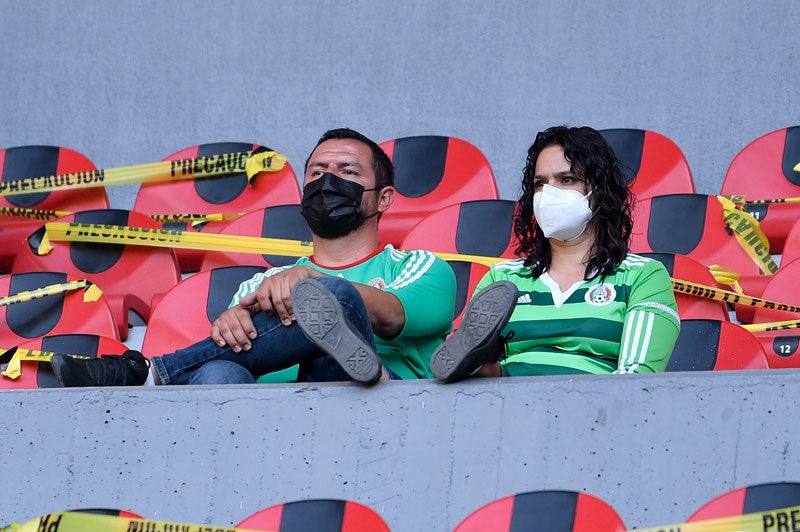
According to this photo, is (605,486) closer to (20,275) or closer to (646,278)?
(646,278)

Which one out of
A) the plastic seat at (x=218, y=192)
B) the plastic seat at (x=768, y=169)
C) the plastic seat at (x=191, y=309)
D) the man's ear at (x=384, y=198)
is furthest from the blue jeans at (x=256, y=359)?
the plastic seat at (x=768, y=169)

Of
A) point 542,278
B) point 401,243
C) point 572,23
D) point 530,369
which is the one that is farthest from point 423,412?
point 572,23

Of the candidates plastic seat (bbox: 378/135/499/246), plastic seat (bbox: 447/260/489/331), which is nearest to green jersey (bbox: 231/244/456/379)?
plastic seat (bbox: 447/260/489/331)

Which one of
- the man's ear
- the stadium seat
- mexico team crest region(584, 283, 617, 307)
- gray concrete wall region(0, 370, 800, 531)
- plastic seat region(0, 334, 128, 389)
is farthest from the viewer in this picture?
the stadium seat

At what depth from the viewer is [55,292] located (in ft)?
10.8

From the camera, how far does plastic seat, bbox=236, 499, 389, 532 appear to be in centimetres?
182

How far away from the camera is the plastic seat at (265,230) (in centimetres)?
359

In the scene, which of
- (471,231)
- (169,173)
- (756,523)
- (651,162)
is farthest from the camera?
(169,173)

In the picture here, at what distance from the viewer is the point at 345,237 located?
273 cm

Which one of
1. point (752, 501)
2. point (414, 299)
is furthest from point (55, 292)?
point (752, 501)

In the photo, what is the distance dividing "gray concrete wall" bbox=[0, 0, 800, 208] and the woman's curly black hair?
2.21m

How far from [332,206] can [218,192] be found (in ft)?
5.04

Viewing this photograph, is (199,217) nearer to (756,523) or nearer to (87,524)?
(87,524)

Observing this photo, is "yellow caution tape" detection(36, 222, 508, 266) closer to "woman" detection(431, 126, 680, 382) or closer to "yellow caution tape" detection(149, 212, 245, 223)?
"yellow caution tape" detection(149, 212, 245, 223)
